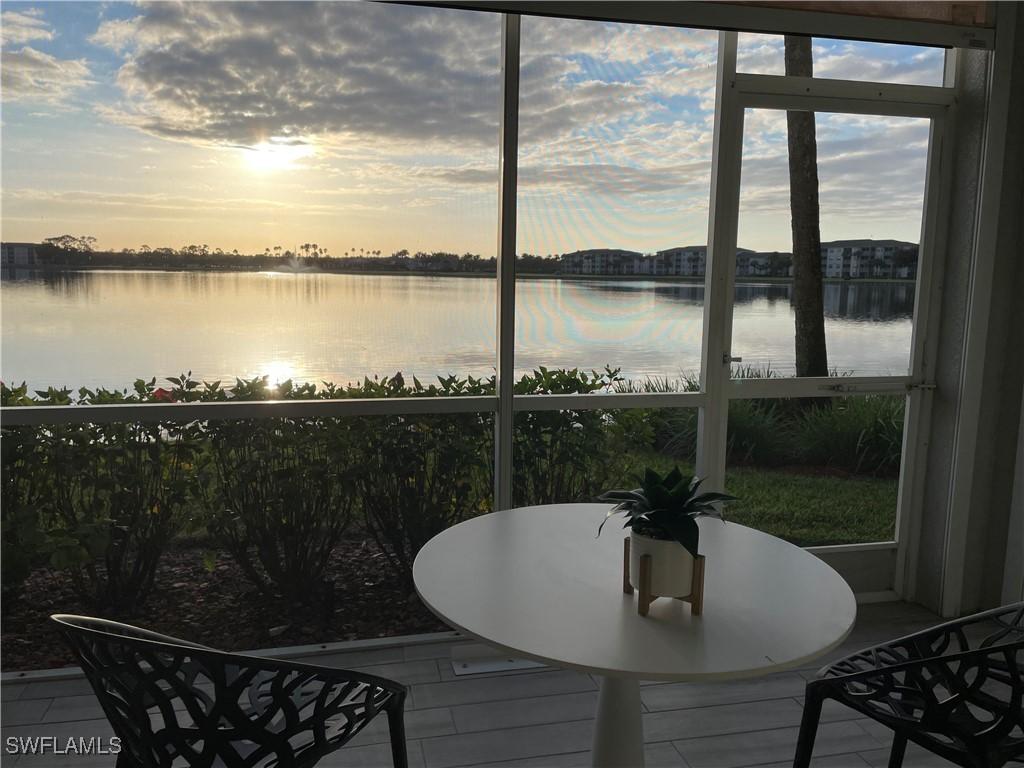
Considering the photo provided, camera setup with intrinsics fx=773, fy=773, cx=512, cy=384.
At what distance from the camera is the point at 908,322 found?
11.7ft

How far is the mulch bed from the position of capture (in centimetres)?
286

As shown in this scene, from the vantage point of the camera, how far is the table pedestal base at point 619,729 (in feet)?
5.97

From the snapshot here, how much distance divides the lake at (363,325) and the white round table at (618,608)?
1.12 metres

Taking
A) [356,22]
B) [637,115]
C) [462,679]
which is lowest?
[462,679]

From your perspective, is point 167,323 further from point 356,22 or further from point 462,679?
point 462,679

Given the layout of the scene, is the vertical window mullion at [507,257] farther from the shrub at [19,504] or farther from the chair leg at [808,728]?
the shrub at [19,504]

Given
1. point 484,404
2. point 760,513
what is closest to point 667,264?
point 484,404

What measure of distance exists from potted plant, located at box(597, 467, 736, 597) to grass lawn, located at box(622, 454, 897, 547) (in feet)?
5.77

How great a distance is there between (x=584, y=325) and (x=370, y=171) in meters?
1.05

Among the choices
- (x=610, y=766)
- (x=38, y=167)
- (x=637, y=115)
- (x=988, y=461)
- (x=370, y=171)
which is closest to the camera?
(x=610, y=766)

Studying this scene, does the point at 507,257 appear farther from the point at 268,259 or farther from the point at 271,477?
the point at 271,477

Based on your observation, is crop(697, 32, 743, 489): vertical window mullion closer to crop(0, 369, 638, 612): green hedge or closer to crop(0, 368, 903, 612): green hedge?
crop(0, 368, 903, 612): green hedge

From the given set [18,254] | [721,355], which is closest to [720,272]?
[721,355]

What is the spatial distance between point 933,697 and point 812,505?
2.04 meters
